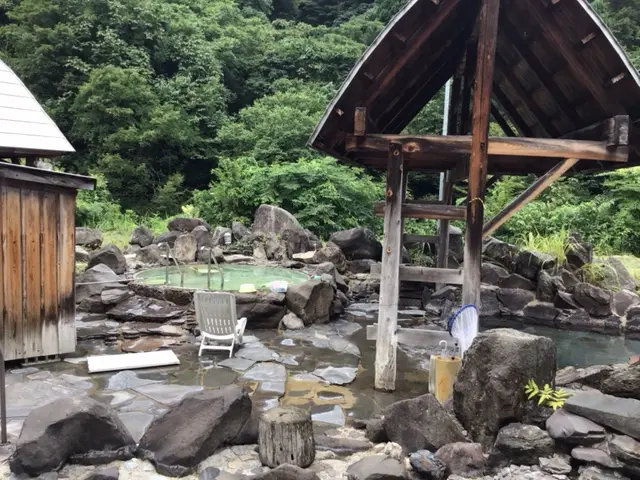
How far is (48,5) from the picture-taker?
1898 cm

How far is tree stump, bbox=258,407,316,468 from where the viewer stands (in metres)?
3.76

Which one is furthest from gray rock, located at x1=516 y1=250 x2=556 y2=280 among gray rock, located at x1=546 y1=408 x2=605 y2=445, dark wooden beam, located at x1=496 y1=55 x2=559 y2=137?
gray rock, located at x1=546 y1=408 x2=605 y2=445

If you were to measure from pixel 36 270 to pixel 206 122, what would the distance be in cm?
1658

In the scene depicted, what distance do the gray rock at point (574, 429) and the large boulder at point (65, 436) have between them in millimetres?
3281

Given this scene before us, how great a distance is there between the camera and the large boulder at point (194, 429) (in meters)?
3.74

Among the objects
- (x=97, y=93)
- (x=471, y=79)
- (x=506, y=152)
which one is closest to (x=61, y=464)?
(x=506, y=152)

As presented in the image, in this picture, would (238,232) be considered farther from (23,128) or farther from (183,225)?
(23,128)

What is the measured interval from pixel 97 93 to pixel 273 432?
18326 mm

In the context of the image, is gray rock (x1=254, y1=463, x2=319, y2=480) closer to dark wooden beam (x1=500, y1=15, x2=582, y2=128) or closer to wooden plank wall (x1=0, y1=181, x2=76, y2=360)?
wooden plank wall (x1=0, y1=181, x2=76, y2=360)

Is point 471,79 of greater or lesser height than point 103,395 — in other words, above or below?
above

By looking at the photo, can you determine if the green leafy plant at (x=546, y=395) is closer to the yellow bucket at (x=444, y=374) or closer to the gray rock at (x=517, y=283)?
the yellow bucket at (x=444, y=374)

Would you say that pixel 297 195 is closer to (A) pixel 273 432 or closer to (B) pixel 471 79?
(B) pixel 471 79

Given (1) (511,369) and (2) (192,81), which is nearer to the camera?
(1) (511,369)

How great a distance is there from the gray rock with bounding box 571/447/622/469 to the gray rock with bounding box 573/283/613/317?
730 cm
